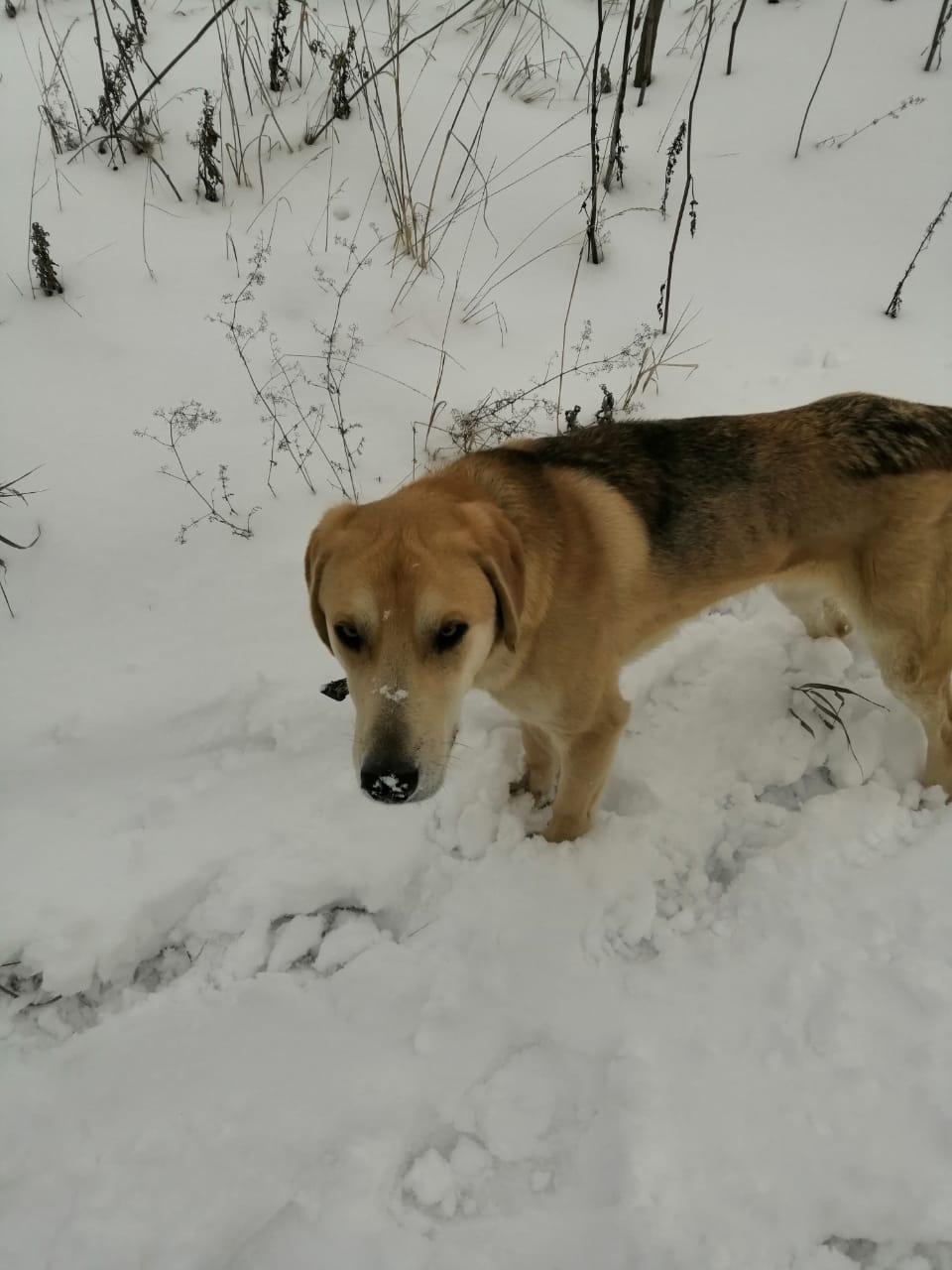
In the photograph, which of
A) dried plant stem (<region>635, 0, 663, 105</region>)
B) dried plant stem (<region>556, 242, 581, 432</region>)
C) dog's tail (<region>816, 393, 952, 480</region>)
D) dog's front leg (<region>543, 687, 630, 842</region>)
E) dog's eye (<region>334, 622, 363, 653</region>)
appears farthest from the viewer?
dried plant stem (<region>635, 0, 663, 105</region>)

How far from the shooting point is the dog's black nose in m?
1.72

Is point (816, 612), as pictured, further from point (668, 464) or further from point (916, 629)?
point (668, 464)

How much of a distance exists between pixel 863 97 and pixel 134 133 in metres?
5.14

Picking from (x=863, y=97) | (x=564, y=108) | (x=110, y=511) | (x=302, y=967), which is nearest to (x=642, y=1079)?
(x=302, y=967)

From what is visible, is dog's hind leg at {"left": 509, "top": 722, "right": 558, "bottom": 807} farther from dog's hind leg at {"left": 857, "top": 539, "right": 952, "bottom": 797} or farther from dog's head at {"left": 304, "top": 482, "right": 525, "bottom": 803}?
dog's hind leg at {"left": 857, "top": 539, "right": 952, "bottom": 797}

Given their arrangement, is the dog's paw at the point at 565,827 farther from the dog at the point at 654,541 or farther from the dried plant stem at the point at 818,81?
Result: the dried plant stem at the point at 818,81

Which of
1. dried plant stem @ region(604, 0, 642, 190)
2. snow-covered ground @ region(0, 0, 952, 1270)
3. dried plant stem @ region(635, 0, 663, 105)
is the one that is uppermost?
dried plant stem @ region(635, 0, 663, 105)

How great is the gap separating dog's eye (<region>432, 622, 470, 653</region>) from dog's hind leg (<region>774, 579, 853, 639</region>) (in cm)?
157

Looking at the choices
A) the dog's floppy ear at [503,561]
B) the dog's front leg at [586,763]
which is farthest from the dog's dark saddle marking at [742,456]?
the dog's front leg at [586,763]

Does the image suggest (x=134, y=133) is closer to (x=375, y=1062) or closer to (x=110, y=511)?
(x=110, y=511)

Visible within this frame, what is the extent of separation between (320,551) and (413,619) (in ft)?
1.28

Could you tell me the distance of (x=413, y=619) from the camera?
178 centimetres

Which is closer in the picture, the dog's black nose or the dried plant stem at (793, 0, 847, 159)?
the dog's black nose

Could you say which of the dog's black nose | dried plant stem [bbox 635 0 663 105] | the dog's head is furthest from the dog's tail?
dried plant stem [bbox 635 0 663 105]
